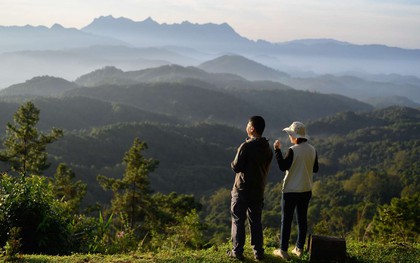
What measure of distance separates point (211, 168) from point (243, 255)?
94.4 metres

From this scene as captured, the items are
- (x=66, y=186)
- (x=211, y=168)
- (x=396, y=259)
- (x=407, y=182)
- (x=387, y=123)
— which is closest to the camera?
(x=396, y=259)

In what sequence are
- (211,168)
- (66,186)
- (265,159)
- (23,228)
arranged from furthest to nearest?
(211,168), (66,186), (23,228), (265,159)

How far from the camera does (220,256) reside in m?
5.94

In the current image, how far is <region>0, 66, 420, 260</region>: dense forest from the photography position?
740 cm

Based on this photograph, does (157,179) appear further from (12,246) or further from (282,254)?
(12,246)

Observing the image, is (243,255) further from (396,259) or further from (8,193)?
(8,193)

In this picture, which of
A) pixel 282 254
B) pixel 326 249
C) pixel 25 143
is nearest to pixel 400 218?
pixel 326 249

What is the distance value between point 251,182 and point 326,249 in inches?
58.1

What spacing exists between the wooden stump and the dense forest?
1721 millimetres

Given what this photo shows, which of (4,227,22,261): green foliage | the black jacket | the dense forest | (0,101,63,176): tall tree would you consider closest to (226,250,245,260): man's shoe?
the black jacket

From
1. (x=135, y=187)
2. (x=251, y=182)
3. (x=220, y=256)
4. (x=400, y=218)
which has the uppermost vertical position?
(x=251, y=182)

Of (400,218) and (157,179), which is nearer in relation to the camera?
(400,218)

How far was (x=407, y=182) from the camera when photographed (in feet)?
230

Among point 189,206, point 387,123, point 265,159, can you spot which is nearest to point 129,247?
point 265,159
